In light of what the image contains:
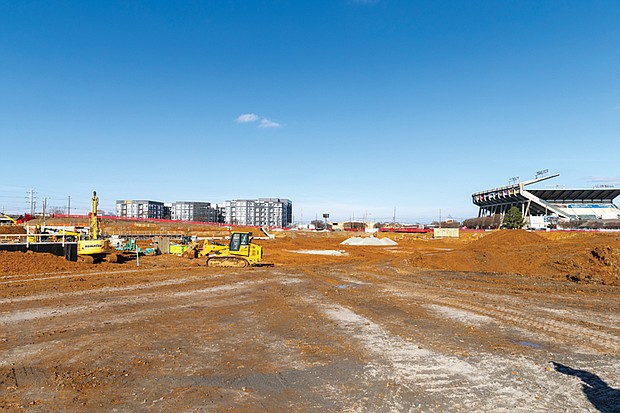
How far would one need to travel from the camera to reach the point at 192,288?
1950cm

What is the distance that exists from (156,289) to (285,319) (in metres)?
8.73

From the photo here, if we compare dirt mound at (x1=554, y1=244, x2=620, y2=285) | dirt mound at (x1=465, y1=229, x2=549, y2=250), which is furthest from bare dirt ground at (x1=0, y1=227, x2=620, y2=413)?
dirt mound at (x1=465, y1=229, x2=549, y2=250)

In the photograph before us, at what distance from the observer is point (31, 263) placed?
85.0 ft

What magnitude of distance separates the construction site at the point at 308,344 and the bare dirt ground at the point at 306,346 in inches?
1.8

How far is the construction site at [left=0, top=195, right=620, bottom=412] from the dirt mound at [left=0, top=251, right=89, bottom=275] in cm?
267

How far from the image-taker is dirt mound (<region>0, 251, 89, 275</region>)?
24.7 meters

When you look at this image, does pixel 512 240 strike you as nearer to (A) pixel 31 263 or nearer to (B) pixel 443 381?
(B) pixel 443 381

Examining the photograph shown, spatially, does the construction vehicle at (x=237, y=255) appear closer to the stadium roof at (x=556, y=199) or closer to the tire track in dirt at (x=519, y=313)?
the tire track in dirt at (x=519, y=313)

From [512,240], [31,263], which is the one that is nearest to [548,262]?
[512,240]

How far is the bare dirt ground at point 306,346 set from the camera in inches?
278

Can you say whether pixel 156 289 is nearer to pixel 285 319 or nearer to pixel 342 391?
pixel 285 319

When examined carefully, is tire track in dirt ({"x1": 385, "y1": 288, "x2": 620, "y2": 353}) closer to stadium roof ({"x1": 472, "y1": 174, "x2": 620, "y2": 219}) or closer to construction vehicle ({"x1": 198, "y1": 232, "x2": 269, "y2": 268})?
construction vehicle ({"x1": 198, "y1": 232, "x2": 269, "y2": 268})

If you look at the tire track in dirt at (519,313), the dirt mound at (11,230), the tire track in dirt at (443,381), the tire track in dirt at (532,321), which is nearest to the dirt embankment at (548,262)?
the tire track in dirt at (519,313)

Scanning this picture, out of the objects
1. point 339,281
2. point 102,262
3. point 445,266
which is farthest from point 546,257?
point 102,262
